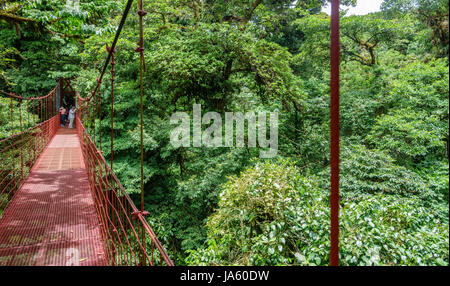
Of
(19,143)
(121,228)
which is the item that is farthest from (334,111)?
(19,143)

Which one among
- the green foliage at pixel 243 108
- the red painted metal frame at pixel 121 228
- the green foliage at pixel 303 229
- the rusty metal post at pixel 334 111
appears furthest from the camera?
the green foliage at pixel 243 108

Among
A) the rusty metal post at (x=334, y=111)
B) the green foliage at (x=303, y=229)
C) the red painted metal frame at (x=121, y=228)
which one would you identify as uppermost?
the rusty metal post at (x=334, y=111)

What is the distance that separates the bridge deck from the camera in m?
1.68

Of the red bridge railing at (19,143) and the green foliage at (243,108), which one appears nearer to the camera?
the green foliage at (243,108)

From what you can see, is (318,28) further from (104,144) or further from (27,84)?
(27,84)

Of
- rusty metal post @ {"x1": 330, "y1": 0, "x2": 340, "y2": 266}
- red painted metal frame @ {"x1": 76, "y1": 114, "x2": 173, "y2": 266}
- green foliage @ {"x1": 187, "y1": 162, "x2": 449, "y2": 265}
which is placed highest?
rusty metal post @ {"x1": 330, "y1": 0, "x2": 340, "y2": 266}

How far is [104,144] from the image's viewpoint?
588 centimetres

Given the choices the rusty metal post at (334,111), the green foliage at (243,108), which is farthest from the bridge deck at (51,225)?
the rusty metal post at (334,111)

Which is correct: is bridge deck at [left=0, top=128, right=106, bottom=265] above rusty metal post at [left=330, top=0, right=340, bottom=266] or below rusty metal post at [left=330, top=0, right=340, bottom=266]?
below

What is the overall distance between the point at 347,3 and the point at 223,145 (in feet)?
14.9

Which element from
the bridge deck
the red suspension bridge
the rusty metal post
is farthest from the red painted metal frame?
the rusty metal post

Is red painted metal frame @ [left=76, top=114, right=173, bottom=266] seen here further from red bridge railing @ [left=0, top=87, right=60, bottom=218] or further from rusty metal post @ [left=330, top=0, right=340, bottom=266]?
red bridge railing @ [left=0, top=87, right=60, bottom=218]

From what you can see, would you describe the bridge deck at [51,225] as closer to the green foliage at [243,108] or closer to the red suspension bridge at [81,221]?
the red suspension bridge at [81,221]

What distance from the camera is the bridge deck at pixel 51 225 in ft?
5.52
